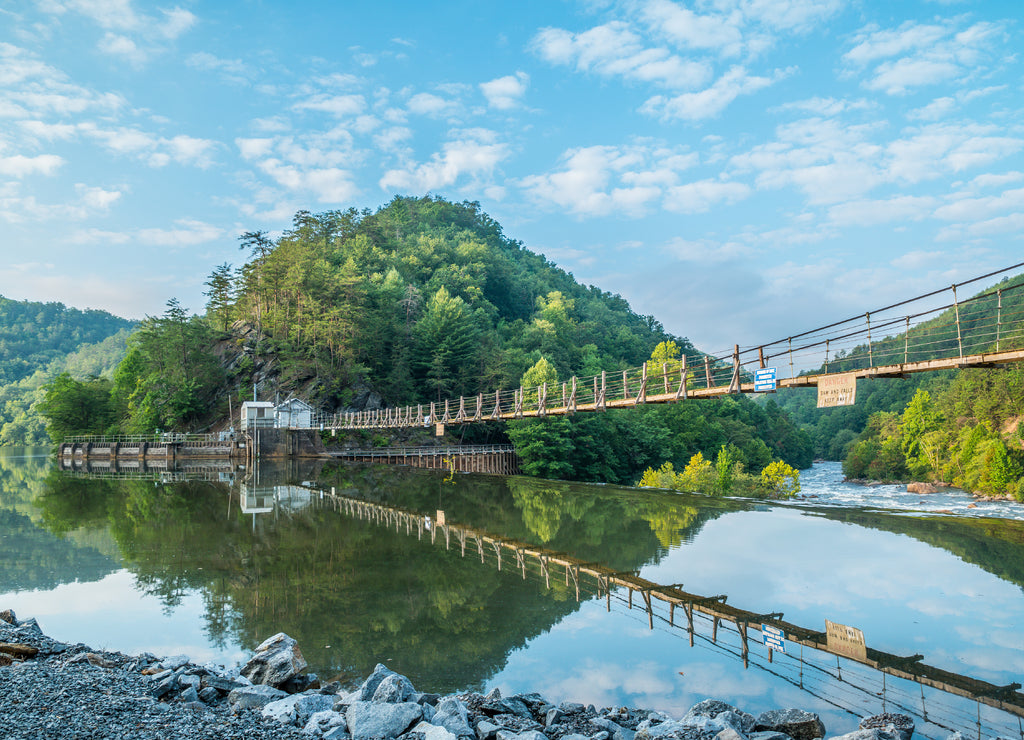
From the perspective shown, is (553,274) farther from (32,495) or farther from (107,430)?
(32,495)

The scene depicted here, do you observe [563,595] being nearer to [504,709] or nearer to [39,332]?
[504,709]

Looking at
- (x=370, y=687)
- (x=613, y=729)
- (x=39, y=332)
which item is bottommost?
(x=613, y=729)

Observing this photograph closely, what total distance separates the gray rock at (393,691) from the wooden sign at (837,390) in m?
8.05

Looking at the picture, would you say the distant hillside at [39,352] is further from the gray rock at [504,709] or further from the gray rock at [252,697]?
the gray rock at [504,709]

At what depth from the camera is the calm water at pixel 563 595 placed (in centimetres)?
544

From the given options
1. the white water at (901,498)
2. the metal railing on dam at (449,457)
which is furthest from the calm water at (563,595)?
the metal railing on dam at (449,457)

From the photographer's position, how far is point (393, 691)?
15.0 ft

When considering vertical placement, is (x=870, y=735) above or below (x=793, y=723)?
above

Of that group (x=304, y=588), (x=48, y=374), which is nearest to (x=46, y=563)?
(x=304, y=588)

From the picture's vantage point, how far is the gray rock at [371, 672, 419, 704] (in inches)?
179

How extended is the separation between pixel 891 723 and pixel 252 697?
493 centimetres

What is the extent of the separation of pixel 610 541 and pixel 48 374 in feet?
404

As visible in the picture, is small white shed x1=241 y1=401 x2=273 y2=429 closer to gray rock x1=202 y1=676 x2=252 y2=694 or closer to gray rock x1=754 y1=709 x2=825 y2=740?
gray rock x1=202 y1=676 x2=252 y2=694

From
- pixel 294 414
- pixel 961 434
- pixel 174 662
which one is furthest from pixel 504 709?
pixel 961 434
